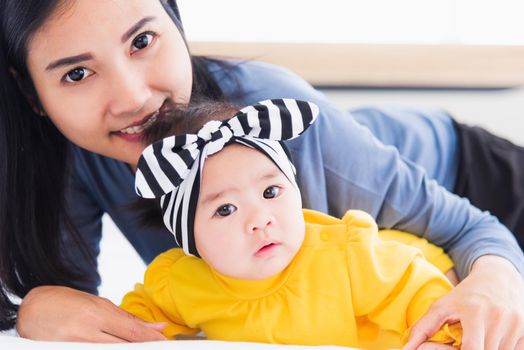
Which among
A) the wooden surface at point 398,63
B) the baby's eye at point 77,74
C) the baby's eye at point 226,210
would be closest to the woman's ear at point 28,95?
the baby's eye at point 77,74

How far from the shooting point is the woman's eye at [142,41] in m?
1.09

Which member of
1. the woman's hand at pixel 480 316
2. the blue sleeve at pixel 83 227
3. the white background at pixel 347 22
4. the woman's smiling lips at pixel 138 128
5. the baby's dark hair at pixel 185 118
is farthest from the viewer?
the white background at pixel 347 22

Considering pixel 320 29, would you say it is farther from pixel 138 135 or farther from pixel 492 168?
pixel 138 135

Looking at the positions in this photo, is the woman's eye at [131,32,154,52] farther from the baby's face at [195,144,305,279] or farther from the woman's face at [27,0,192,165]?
the baby's face at [195,144,305,279]

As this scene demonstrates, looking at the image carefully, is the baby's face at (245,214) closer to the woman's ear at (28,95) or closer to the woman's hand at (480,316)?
the woman's hand at (480,316)

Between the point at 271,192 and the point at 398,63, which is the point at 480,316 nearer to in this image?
the point at 271,192

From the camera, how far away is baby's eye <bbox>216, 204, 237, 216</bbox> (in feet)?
3.04

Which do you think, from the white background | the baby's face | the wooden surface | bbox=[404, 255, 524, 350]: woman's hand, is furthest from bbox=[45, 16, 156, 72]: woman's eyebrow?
the white background

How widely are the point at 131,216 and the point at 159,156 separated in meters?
0.46

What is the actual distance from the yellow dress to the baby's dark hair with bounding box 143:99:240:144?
0.19m

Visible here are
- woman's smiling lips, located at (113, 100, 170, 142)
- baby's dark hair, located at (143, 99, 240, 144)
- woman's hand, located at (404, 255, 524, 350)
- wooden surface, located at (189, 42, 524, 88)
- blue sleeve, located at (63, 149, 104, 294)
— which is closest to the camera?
woman's hand, located at (404, 255, 524, 350)

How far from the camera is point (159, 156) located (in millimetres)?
918

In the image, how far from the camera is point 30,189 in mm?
1266

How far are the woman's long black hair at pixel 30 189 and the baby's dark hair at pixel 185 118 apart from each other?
0.70 feet
